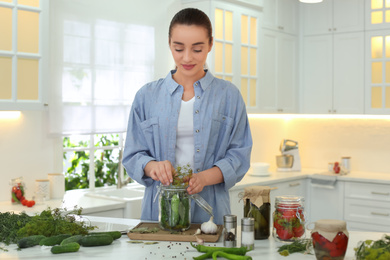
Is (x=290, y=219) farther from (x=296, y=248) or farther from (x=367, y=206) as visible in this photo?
(x=367, y=206)

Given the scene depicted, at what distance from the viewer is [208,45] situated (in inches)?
90.4

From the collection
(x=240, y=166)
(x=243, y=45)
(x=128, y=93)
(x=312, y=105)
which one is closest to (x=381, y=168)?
A: (x=312, y=105)

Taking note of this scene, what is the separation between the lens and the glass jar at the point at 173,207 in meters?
2.07

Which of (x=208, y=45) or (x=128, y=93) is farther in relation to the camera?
(x=128, y=93)

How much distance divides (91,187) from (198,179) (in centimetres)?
252

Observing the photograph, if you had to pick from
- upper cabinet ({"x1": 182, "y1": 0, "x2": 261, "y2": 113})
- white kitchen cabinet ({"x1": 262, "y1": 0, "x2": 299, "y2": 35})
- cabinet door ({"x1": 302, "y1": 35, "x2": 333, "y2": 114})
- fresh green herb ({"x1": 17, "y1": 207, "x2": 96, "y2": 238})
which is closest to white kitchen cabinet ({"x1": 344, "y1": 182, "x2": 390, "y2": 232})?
cabinet door ({"x1": 302, "y1": 35, "x2": 333, "y2": 114})

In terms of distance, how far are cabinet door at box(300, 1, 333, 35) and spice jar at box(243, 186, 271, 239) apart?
12.7 feet

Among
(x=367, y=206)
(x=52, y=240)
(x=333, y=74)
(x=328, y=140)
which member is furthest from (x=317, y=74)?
(x=52, y=240)

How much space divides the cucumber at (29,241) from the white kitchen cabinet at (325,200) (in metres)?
3.71

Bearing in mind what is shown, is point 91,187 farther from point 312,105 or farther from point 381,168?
point 381,168

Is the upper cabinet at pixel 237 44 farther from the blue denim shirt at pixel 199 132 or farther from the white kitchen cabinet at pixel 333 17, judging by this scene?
the blue denim shirt at pixel 199 132

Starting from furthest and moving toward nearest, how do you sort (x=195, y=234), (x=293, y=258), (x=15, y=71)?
(x=15, y=71)
(x=195, y=234)
(x=293, y=258)

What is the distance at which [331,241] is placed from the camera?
5.62ft

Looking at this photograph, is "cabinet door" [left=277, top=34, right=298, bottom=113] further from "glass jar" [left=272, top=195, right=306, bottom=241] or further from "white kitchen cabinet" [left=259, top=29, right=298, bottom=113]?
"glass jar" [left=272, top=195, right=306, bottom=241]
